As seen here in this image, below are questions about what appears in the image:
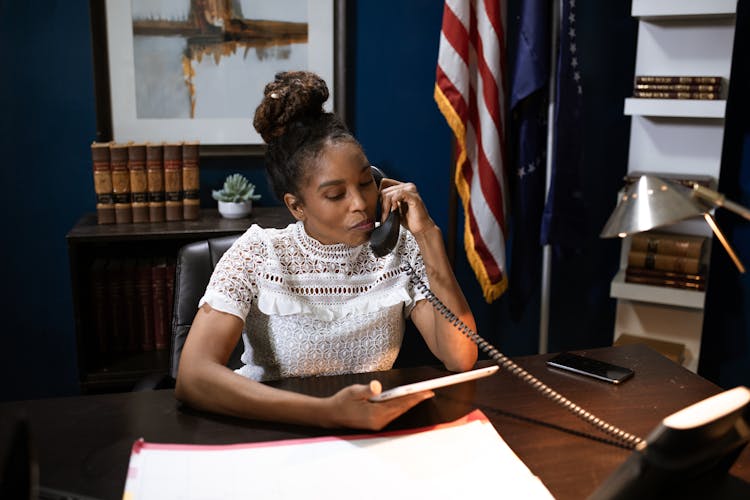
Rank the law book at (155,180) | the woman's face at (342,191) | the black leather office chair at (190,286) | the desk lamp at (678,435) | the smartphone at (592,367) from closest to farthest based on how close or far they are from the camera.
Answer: the desk lamp at (678,435)
the smartphone at (592,367)
the woman's face at (342,191)
the black leather office chair at (190,286)
the law book at (155,180)

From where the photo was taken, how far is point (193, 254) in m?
1.92

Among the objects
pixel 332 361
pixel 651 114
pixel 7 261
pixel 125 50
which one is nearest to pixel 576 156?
pixel 651 114

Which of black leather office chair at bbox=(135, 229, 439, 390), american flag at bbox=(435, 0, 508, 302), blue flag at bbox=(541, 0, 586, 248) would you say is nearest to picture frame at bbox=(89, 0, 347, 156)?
american flag at bbox=(435, 0, 508, 302)

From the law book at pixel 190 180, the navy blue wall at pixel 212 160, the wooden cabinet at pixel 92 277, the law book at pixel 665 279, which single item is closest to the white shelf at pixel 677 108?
the navy blue wall at pixel 212 160

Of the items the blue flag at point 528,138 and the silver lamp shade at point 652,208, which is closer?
the silver lamp shade at point 652,208

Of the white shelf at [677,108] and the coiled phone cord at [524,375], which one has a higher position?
the white shelf at [677,108]

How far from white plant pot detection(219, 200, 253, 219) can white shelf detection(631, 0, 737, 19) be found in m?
1.56

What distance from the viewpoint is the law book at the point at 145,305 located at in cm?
271

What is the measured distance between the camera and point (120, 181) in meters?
2.61

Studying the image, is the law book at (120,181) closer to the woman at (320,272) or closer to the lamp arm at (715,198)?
the woman at (320,272)

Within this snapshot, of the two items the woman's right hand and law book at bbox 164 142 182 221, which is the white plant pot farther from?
the woman's right hand

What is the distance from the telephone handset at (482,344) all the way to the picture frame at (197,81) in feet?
4.35

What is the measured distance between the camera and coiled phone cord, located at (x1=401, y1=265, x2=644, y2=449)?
1.21 meters

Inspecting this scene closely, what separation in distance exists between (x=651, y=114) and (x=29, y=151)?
2293 mm
